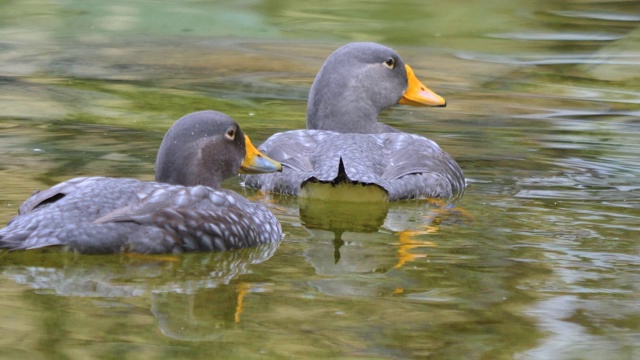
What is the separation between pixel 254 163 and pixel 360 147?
114 centimetres

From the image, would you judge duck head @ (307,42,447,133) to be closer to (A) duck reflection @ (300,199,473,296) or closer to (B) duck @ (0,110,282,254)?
(A) duck reflection @ (300,199,473,296)

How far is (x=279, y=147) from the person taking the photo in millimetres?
8961

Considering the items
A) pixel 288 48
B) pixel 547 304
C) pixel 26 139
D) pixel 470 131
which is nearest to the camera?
pixel 547 304

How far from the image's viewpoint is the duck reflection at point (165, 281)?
5.73 metres

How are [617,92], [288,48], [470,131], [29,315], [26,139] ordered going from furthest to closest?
[288,48] < [617,92] < [470,131] < [26,139] < [29,315]

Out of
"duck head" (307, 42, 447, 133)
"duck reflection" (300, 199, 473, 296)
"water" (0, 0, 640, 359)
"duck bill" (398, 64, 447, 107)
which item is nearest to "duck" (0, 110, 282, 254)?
"water" (0, 0, 640, 359)

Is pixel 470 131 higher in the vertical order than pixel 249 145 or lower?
lower

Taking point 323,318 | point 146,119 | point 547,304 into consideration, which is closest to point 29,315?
point 323,318

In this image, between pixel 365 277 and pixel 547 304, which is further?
pixel 365 277

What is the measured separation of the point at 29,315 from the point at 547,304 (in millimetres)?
2274

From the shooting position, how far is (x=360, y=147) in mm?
8773

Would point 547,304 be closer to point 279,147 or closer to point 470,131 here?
point 279,147

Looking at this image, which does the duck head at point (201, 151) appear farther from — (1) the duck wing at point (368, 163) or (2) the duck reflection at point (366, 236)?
(1) the duck wing at point (368, 163)

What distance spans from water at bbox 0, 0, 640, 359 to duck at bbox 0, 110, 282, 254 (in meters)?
0.12
